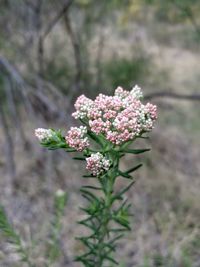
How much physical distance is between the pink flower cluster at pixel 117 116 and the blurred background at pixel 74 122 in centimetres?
155

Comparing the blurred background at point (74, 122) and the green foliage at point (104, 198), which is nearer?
the green foliage at point (104, 198)

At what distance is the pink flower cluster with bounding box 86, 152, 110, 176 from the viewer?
113cm

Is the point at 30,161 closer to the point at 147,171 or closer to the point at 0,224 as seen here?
the point at 147,171

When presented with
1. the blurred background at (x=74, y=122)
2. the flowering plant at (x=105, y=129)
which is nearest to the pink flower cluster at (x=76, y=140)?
the flowering plant at (x=105, y=129)

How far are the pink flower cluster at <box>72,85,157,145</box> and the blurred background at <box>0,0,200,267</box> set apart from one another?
155cm

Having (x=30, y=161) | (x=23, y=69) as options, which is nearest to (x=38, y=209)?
(x=30, y=161)

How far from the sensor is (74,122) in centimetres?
486

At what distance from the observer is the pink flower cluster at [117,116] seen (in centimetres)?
115

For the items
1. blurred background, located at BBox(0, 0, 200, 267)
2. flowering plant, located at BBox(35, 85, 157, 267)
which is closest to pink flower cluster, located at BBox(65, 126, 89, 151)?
flowering plant, located at BBox(35, 85, 157, 267)

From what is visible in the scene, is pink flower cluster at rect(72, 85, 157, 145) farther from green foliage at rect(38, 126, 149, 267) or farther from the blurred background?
the blurred background

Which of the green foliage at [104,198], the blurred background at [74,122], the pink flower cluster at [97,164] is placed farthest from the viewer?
the blurred background at [74,122]

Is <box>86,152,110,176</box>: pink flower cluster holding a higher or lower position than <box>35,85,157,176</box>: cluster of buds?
lower

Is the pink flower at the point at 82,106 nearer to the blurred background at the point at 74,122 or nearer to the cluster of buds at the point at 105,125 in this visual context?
the cluster of buds at the point at 105,125

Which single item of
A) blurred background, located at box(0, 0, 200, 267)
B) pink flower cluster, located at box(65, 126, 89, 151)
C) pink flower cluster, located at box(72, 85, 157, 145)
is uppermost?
blurred background, located at box(0, 0, 200, 267)
